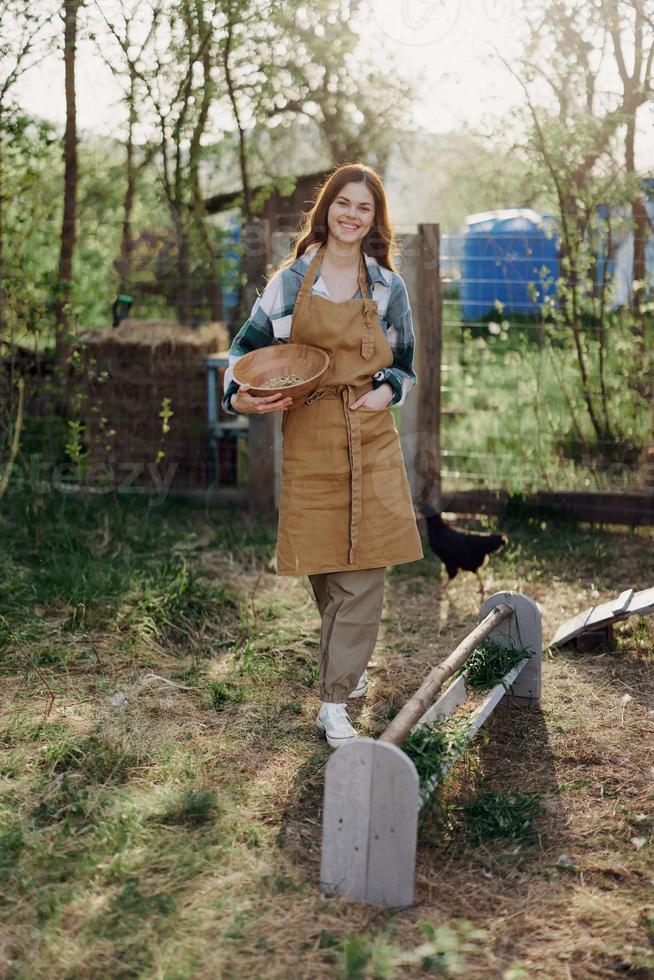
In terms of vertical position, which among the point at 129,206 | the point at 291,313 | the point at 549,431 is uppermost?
the point at 129,206

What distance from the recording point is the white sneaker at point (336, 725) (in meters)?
3.58

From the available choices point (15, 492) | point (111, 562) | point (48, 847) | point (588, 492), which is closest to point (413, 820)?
point (48, 847)

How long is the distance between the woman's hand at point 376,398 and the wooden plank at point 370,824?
4.43 ft

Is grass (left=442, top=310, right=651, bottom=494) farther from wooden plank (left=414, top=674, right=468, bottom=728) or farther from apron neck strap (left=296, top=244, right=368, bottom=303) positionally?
wooden plank (left=414, top=674, right=468, bottom=728)

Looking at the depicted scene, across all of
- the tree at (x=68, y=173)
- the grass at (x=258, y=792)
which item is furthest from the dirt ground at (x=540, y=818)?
the tree at (x=68, y=173)

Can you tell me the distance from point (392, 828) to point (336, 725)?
1020 mm

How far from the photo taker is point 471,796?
3.28 metres

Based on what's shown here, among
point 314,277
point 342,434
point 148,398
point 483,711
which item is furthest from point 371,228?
point 148,398

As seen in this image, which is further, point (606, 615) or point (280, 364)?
point (606, 615)

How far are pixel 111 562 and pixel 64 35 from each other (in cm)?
342

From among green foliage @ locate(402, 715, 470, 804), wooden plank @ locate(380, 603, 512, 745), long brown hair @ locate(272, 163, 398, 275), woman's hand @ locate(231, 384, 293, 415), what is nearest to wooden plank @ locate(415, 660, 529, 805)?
green foliage @ locate(402, 715, 470, 804)

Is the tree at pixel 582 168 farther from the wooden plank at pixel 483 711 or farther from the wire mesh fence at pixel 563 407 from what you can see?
the wooden plank at pixel 483 711

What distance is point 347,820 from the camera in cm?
262

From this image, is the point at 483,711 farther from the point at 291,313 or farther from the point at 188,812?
the point at 291,313
